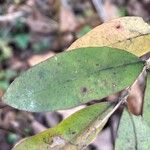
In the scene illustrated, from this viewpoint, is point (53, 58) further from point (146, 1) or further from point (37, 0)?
point (146, 1)

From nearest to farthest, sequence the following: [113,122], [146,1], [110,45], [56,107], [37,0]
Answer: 1. [56,107]
2. [110,45]
3. [113,122]
4. [37,0]
5. [146,1]

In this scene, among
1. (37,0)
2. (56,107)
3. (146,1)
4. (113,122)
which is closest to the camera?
(56,107)

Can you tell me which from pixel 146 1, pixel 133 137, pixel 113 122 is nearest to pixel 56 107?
pixel 133 137

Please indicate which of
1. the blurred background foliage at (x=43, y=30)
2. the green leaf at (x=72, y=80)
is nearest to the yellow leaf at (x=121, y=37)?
the green leaf at (x=72, y=80)

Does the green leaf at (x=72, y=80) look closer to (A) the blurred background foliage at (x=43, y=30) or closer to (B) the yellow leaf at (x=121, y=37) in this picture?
(B) the yellow leaf at (x=121, y=37)

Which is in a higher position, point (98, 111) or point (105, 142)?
point (98, 111)

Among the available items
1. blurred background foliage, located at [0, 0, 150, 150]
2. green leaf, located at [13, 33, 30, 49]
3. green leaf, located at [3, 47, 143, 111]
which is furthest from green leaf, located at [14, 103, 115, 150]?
green leaf, located at [13, 33, 30, 49]

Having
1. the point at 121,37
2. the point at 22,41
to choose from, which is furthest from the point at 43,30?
the point at 121,37

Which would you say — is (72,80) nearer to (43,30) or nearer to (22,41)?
(22,41)
